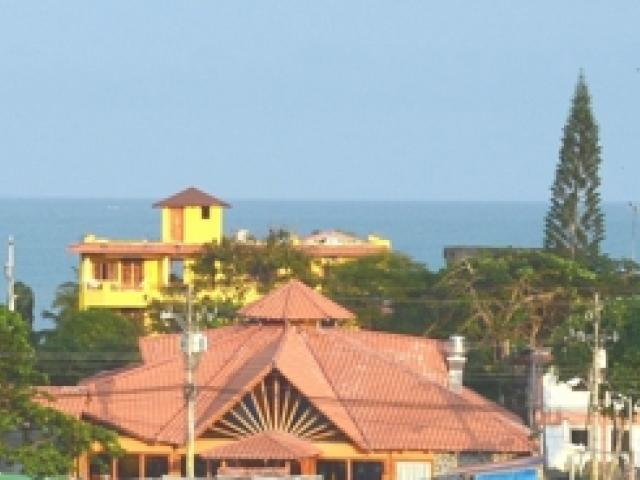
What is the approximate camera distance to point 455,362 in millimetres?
59625

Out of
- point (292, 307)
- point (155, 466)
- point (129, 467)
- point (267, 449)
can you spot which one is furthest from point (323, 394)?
point (129, 467)

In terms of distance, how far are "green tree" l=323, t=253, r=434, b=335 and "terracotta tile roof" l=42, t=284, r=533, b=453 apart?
14878 mm

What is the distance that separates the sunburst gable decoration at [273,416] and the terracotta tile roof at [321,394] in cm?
26

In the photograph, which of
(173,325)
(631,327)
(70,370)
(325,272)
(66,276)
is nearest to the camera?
(631,327)

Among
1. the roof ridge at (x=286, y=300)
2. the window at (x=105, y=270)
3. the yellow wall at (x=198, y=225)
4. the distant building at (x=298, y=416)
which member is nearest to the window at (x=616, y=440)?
the distant building at (x=298, y=416)

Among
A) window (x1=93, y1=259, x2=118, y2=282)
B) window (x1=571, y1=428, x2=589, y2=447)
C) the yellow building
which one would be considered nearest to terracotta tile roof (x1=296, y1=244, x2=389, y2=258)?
the yellow building

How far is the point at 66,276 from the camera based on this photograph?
16512cm

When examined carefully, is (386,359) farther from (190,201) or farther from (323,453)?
(190,201)

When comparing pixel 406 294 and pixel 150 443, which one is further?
pixel 406 294

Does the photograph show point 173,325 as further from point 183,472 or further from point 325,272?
point 183,472

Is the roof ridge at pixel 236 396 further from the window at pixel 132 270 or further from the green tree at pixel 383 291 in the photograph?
the window at pixel 132 270

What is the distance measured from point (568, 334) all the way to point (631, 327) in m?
1.70

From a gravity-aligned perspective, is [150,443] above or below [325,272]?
below

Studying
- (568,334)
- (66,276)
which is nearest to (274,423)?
(568,334)
